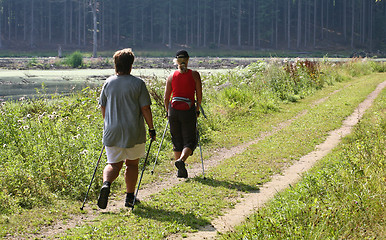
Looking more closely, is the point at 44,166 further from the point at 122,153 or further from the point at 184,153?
the point at 184,153

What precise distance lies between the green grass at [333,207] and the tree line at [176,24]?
74.2 metres

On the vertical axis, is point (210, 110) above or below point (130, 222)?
above

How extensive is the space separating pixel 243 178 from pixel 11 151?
A: 4.58 m

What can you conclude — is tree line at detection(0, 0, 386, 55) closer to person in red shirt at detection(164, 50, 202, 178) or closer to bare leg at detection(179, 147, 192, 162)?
person in red shirt at detection(164, 50, 202, 178)

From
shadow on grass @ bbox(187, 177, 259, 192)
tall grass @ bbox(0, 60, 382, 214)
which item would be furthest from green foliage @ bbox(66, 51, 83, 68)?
shadow on grass @ bbox(187, 177, 259, 192)

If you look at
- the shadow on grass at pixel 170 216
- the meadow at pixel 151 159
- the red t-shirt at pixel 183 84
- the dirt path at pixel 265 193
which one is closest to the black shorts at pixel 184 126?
the red t-shirt at pixel 183 84

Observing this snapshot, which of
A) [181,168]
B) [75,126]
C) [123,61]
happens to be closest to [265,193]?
[181,168]

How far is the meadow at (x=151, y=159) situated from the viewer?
6105 millimetres

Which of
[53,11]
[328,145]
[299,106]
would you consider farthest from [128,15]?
[328,145]

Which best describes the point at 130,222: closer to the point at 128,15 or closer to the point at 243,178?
the point at 243,178

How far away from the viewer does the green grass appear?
4715 millimetres

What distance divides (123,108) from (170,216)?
4.95ft

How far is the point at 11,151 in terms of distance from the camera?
30.6 feet

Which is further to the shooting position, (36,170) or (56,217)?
(36,170)
